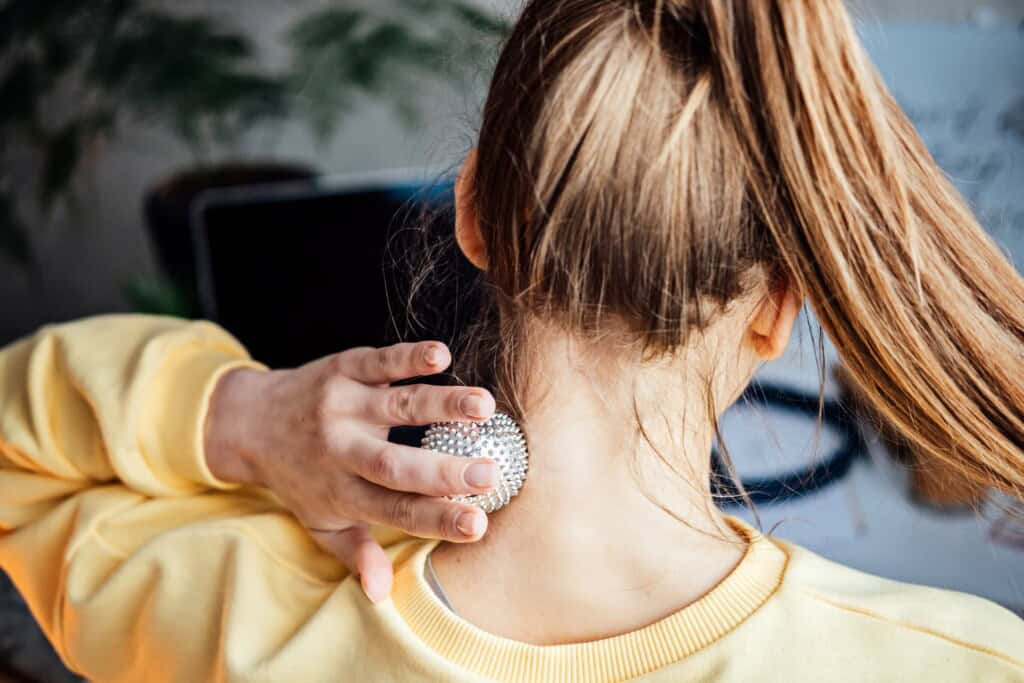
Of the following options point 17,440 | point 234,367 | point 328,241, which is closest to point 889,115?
point 234,367

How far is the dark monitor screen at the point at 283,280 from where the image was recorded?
1370 mm

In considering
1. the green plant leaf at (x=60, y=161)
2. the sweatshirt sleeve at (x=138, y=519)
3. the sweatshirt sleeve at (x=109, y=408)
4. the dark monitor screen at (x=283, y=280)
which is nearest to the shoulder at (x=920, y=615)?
Result: the sweatshirt sleeve at (x=138, y=519)

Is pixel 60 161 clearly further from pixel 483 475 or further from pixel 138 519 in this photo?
pixel 483 475

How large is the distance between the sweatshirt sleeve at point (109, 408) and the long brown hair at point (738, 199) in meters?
0.34

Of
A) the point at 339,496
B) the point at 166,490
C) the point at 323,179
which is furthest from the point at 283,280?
the point at 339,496

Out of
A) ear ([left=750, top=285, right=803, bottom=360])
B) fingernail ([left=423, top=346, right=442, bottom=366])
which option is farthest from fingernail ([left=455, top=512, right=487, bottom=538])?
ear ([left=750, top=285, right=803, bottom=360])

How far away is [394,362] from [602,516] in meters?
0.18

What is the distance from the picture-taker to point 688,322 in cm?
56

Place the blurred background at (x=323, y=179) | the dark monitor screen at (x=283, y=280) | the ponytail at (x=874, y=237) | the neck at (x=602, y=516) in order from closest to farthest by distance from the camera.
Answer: the ponytail at (x=874, y=237) < the neck at (x=602, y=516) < the blurred background at (x=323, y=179) < the dark monitor screen at (x=283, y=280)

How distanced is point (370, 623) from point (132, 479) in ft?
0.92

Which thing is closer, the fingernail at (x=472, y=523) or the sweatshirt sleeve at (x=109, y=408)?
the fingernail at (x=472, y=523)

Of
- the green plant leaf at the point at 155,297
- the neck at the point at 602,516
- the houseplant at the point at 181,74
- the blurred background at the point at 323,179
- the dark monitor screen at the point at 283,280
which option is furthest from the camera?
the houseplant at the point at 181,74

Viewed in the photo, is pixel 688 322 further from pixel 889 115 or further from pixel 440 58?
pixel 440 58

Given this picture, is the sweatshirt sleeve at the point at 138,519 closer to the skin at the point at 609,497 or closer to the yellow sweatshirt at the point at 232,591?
the yellow sweatshirt at the point at 232,591
